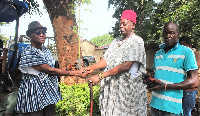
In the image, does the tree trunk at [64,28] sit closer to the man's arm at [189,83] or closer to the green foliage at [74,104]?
the green foliage at [74,104]

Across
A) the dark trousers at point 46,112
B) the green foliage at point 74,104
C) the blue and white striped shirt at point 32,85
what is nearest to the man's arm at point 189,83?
the blue and white striped shirt at point 32,85

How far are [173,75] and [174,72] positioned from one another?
36mm

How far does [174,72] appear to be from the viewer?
6.11 ft

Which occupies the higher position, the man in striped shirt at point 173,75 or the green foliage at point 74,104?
the man in striped shirt at point 173,75

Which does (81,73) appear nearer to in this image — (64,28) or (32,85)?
(32,85)

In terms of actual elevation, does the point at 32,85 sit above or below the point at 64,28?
below

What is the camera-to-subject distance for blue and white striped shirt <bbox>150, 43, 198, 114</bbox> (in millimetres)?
1766

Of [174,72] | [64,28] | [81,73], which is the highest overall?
[64,28]

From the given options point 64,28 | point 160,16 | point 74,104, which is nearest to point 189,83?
point 74,104

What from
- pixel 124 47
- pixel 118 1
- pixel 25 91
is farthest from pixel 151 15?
pixel 25 91

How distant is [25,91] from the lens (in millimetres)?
2184

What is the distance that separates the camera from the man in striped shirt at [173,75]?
1711 mm

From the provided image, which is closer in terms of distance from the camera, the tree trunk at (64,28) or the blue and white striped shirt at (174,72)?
the blue and white striped shirt at (174,72)

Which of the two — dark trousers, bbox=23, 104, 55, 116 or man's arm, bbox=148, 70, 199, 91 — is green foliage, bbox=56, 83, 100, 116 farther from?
man's arm, bbox=148, 70, 199, 91
